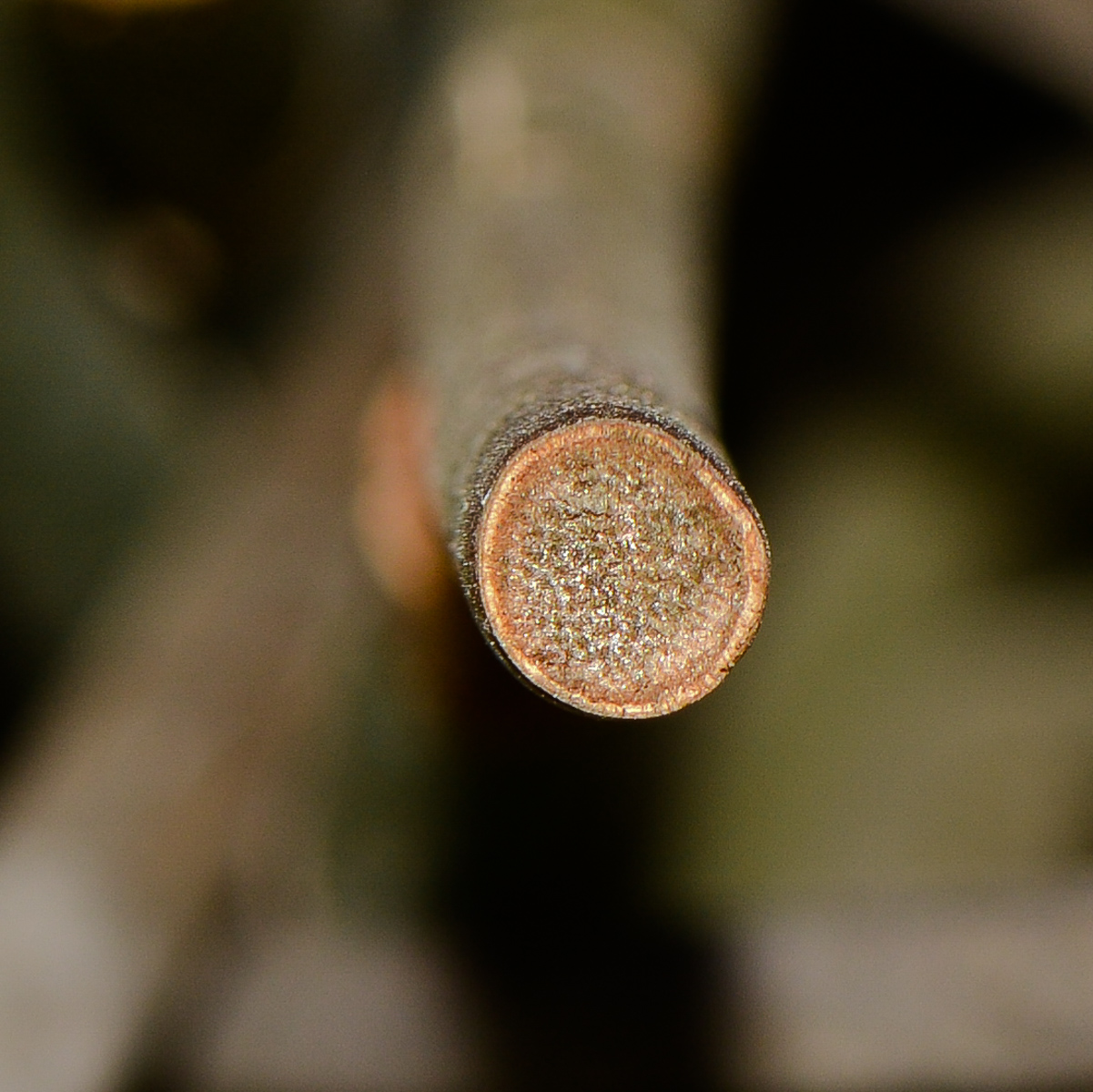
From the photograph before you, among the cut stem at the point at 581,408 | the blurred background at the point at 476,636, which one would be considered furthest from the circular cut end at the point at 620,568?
the blurred background at the point at 476,636

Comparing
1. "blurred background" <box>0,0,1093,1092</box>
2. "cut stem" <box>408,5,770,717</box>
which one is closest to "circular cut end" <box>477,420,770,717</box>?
"cut stem" <box>408,5,770,717</box>

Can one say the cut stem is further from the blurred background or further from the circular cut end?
the blurred background

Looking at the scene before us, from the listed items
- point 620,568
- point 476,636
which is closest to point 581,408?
point 620,568

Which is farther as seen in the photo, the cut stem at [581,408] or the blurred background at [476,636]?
the blurred background at [476,636]

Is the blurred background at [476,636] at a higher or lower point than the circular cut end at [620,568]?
higher

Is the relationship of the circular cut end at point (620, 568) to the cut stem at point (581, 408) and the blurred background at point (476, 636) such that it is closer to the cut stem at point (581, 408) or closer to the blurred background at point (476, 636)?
the cut stem at point (581, 408)

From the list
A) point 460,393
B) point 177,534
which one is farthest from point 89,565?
point 460,393
